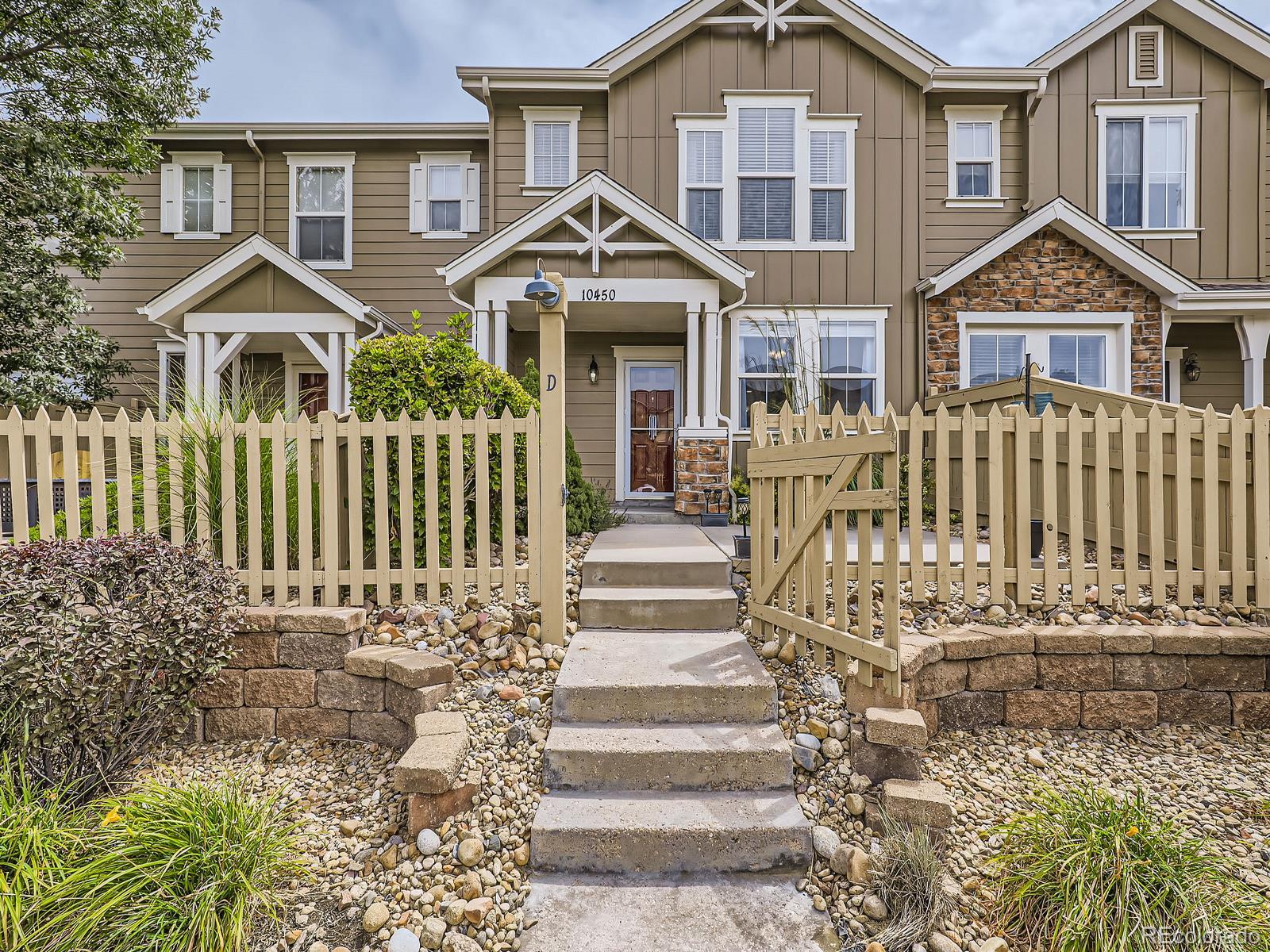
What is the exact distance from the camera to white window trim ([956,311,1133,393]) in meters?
8.19

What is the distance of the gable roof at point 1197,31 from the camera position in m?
8.59

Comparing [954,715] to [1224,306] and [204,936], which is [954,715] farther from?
[1224,306]

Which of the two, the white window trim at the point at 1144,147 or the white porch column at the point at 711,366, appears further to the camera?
the white window trim at the point at 1144,147

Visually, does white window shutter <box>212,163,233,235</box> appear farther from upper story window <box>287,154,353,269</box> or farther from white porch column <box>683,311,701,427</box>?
white porch column <box>683,311,701,427</box>

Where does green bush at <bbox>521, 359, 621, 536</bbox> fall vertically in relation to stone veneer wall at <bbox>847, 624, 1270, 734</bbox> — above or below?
above

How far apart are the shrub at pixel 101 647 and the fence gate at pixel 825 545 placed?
2865 mm

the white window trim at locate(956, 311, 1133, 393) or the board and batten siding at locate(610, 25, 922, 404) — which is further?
the board and batten siding at locate(610, 25, 922, 404)

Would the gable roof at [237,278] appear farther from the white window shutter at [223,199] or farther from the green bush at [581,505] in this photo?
the green bush at [581,505]

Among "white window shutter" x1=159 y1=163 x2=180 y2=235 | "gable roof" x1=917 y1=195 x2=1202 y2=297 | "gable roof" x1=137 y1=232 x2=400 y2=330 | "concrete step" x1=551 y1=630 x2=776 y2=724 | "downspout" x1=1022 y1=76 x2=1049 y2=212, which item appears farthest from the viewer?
"white window shutter" x1=159 y1=163 x2=180 y2=235

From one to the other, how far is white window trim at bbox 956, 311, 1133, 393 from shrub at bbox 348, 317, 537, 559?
269 inches

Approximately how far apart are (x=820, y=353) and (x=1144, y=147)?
5683mm

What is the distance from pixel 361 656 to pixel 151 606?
92 centimetres

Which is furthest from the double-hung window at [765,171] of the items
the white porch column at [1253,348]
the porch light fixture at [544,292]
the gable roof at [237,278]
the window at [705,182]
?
the white porch column at [1253,348]

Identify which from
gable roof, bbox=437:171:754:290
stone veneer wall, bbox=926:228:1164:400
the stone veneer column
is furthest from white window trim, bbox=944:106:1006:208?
the stone veneer column
